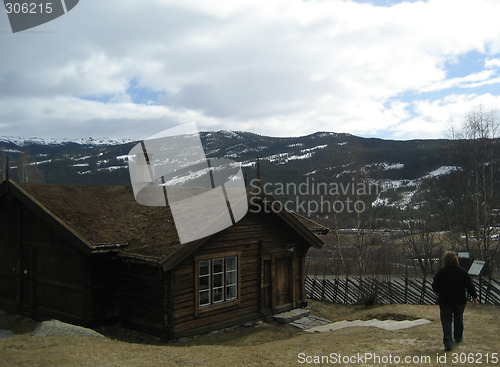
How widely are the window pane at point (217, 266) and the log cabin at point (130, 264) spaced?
1.3 inches

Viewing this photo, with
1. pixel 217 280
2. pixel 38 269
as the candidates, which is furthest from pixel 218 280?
pixel 38 269

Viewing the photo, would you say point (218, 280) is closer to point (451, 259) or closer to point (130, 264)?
point (130, 264)

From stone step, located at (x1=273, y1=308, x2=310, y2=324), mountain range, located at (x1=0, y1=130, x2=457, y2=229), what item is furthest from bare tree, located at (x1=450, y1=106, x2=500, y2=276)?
stone step, located at (x1=273, y1=308, x2=310, y2=324)

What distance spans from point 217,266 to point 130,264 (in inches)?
107

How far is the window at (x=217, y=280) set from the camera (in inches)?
497

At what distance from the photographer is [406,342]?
8.87 meters

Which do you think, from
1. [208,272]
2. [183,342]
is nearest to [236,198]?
[208,272]

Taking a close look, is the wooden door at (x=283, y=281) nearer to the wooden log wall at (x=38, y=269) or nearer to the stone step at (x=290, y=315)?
the stone step at (x=290, y=315)

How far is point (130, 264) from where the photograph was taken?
491 inches

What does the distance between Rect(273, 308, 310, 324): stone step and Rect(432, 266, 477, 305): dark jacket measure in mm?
7569

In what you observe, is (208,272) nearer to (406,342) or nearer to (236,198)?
(236,198)

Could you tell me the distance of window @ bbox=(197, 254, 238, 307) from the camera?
41.4 feet

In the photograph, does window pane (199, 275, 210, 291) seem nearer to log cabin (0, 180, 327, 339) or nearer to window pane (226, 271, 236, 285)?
log cabin (0, 180, 327, 339)

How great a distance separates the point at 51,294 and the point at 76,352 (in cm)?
577
